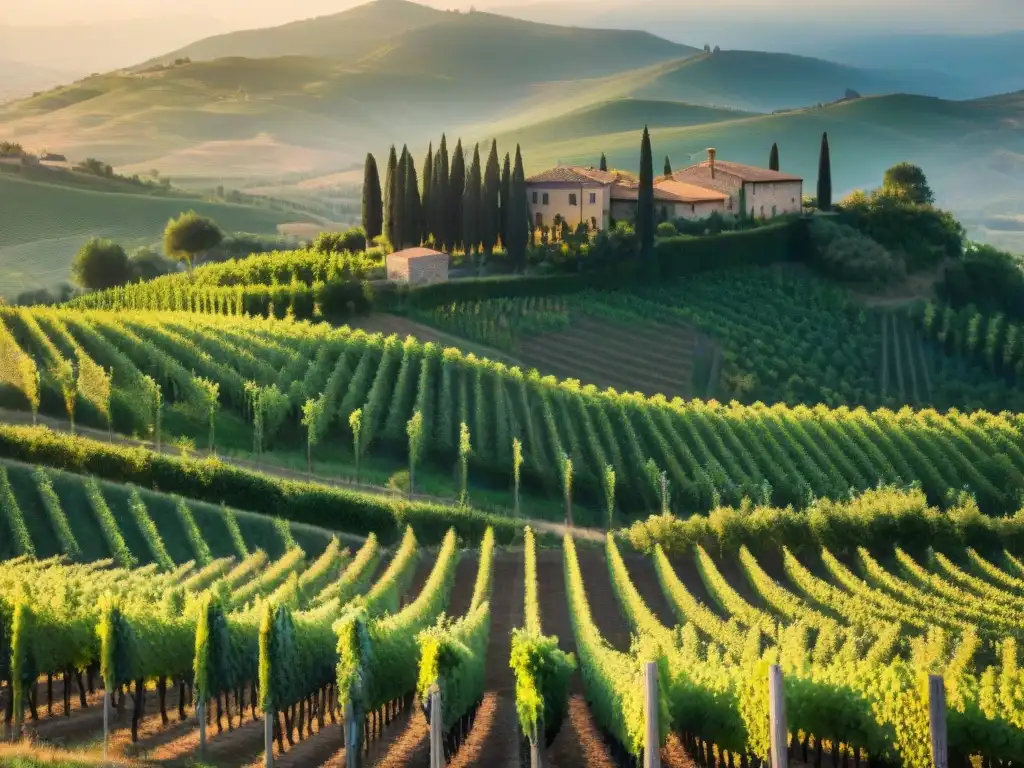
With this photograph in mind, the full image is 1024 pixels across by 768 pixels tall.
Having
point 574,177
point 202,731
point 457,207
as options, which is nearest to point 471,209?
point 457,207

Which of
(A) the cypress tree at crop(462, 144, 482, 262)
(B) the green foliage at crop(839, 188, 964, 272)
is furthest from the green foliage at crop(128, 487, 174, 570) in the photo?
(B) the green foliage at crop(839, 188, 964, 272)

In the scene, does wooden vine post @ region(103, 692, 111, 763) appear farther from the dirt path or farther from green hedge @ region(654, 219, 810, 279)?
green hedge @ region(654, 219, 810, 279)

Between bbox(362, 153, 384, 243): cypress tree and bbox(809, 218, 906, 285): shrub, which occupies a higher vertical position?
bbox(362, 153, 384, 243): cypress tree

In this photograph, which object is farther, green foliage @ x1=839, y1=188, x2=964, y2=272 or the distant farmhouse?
green foliage @ x1=839, y1=188, x2=964, y2=272

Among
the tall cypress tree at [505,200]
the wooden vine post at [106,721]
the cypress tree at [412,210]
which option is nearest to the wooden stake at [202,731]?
the wooden vine post at [106,721]

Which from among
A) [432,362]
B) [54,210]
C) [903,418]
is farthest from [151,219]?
[903,418]

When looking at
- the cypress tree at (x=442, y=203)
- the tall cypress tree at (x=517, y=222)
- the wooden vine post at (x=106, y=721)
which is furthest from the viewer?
the cypress tree at (x=442, y=203)

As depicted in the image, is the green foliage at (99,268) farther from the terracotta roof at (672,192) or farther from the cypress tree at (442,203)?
the terracotta roof at (672,192)
